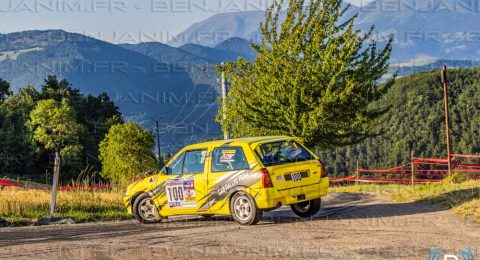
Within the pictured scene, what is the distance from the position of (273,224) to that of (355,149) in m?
138

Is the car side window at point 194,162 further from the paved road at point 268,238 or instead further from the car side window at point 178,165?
the paved road at point 268,238

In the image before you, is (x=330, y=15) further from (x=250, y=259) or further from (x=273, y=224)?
(x=250, y=259)

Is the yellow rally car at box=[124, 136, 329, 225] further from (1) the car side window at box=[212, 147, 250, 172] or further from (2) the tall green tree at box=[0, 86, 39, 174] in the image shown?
(2) the tall green tree at box=[0, 86, 39, 174]

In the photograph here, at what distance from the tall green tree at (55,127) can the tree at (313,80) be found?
5919cm

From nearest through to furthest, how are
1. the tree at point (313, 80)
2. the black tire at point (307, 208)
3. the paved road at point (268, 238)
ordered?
the paved road at point (268, 238)
the black tire at point (307, 208)
the tree at point (313, 80)

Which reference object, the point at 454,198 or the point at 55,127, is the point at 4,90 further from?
the point at 454,198

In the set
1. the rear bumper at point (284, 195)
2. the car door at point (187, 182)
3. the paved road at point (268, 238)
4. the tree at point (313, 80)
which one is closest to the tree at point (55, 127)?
the tree at point (313, 80)

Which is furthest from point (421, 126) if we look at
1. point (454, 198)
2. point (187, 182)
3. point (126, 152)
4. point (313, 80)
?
point (187, 182)

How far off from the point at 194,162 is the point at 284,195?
2.21 m

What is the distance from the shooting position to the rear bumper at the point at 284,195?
1157 cm

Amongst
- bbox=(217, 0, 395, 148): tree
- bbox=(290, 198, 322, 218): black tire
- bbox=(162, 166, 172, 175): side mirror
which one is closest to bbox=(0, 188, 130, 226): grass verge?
bbox=(162, 166, 172, 175): side mirror

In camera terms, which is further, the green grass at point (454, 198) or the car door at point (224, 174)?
the green grass at point (454, 198)

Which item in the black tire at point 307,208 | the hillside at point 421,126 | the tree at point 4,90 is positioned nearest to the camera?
the black tire at point 307,208

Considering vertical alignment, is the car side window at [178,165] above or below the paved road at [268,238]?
above
